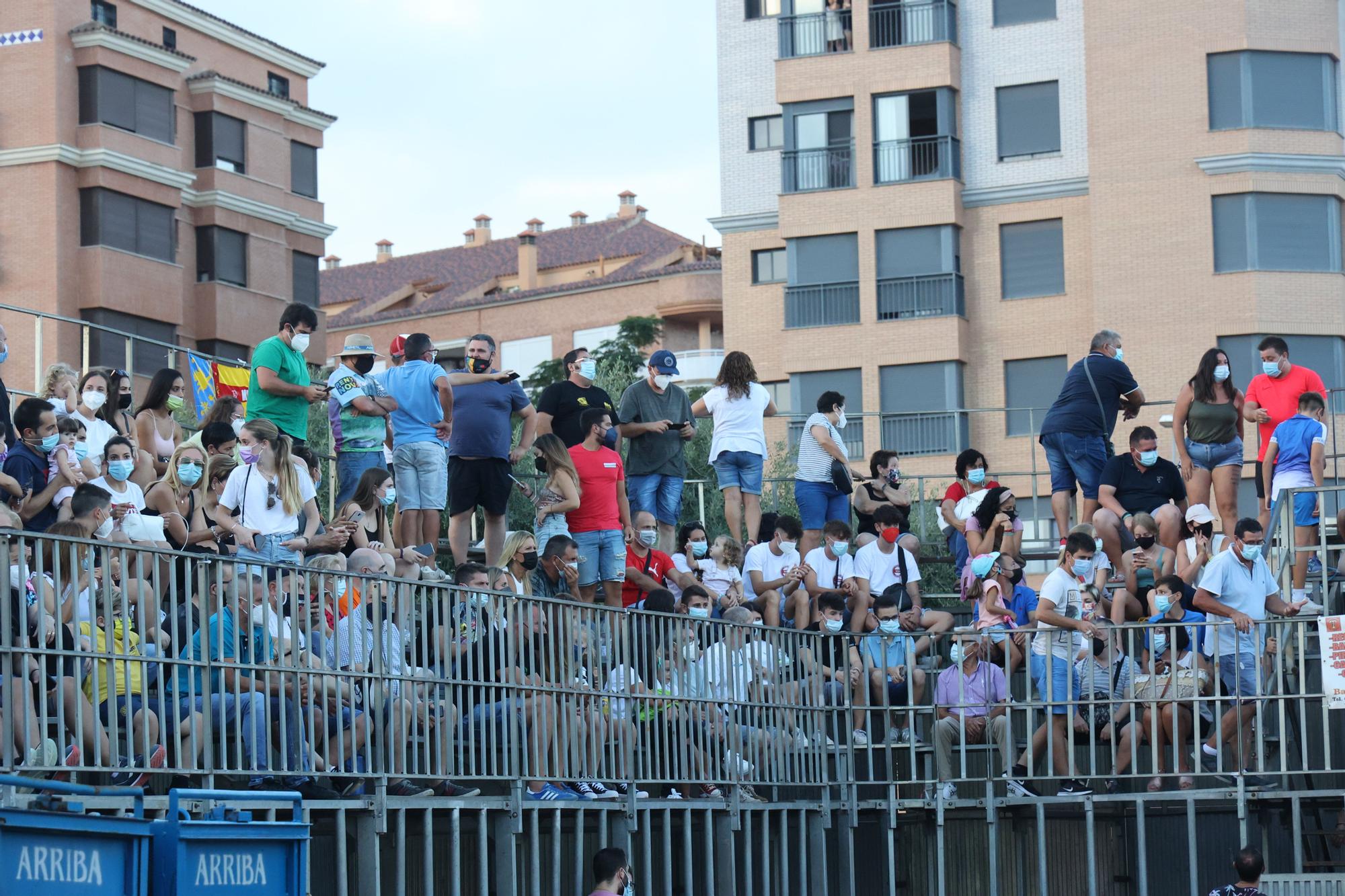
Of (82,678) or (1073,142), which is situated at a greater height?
(1073,142)

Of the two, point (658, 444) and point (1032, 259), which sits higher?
point (1032, 259)

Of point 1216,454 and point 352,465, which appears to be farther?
point 1216,454

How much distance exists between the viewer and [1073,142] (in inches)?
1822

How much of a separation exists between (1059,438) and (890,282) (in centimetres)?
2832

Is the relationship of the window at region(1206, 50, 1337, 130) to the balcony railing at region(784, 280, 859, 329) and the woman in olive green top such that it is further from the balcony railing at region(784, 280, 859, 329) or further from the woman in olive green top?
the woman in olive green top

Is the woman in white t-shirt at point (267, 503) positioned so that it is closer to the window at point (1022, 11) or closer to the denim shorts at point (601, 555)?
the denim shorts at point (601, 555)

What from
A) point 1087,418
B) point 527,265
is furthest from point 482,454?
point 527,265

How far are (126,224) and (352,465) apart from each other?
120 feet

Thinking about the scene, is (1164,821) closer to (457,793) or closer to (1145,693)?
(1145,693)

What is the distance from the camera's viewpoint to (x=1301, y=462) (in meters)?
18.0

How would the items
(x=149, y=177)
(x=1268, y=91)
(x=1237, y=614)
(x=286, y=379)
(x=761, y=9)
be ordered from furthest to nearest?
(x=149, y=177)
(x=761, y=9)
(x=1268, y=91)
(x=286, y=379)
(x=1237, y=614)

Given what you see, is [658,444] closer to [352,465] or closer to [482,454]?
[482,454]

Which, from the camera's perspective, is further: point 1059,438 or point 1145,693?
point 1059,438

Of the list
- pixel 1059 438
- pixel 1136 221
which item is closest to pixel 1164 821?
pixel 1059 438
